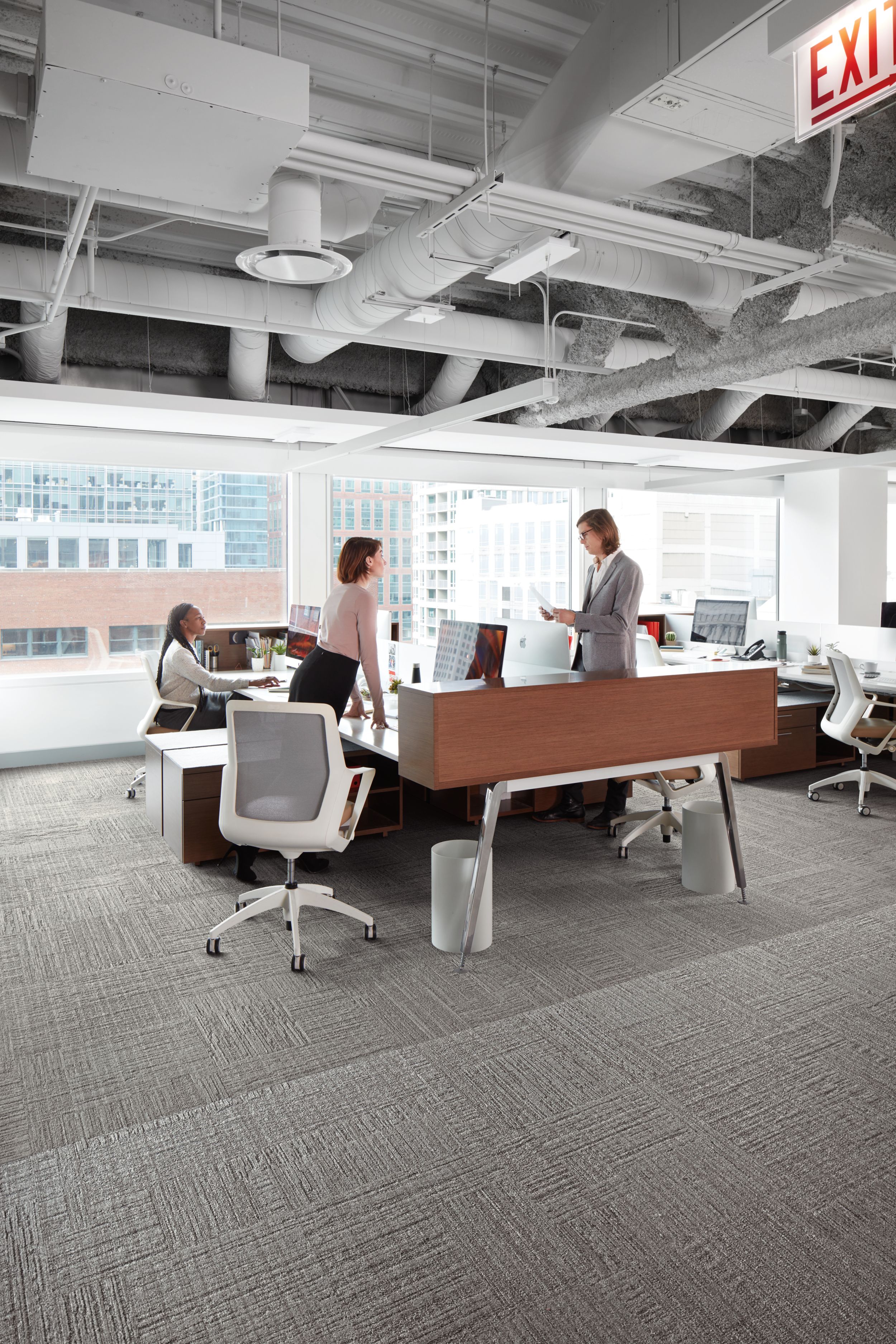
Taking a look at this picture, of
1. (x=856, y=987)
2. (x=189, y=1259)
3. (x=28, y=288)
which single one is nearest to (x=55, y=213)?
(x=28, y=288)

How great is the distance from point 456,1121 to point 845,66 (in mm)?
2763

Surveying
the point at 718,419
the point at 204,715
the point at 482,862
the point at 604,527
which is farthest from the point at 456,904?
the point at 718,419

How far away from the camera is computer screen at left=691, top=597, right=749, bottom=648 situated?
8016mm

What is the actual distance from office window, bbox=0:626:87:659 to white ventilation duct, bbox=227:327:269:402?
8.26 ft

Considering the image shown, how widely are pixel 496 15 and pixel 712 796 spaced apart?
15.3 feet

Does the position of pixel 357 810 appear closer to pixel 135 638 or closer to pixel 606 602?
pixel 606 602

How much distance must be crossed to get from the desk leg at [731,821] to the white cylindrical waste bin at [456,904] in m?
1.19

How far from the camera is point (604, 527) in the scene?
186 inches

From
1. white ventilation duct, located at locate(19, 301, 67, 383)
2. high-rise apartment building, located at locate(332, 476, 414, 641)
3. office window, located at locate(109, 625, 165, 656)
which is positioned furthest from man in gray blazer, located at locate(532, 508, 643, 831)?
office window, located at locate(109, 625, 165, 656)

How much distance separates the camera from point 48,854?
4859 millimetres

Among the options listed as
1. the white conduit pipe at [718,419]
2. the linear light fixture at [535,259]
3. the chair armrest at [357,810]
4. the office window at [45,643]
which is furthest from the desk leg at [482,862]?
the white conduit pipe at [718,419]

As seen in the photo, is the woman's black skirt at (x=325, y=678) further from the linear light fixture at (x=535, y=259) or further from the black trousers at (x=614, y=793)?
the linear light fixture at (x=535, y=259)

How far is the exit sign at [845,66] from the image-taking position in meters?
1.97

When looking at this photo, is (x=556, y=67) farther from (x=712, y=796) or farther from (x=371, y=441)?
(x=712, y=796)
